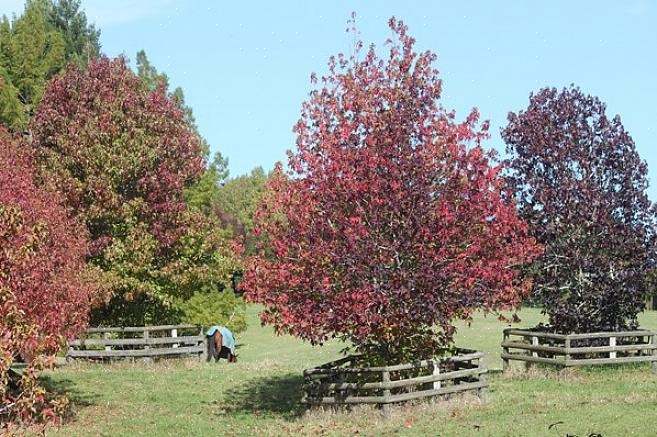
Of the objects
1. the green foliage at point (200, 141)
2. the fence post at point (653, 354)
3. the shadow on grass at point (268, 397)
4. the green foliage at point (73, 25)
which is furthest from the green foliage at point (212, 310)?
the green foliage at point (73, 25)

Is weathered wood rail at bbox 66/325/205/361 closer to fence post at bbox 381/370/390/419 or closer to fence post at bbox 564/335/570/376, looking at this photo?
fence post at bbox 564/335/570/376

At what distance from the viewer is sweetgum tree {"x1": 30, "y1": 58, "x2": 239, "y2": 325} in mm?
26719

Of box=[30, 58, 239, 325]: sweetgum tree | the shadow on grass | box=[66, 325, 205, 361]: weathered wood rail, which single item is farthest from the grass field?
box=[30, 58, 239, 325]: sweetgum tree

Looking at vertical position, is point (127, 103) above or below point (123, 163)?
above

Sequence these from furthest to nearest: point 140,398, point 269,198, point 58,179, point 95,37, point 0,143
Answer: point 95,37 < point 58,179 < point 140,398 < point 0,143 < point 269,198

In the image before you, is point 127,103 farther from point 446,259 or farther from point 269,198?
point 446,259

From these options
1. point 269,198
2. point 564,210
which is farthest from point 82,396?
point 564,210

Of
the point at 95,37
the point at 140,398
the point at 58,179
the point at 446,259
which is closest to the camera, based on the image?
the point at 446,259

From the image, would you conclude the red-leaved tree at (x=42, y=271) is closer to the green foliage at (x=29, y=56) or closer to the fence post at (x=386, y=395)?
the fence post at (x=386, y=395)

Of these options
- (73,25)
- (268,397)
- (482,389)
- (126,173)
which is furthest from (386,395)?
(73,25)

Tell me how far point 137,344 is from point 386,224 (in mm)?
15304

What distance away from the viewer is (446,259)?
15938mm

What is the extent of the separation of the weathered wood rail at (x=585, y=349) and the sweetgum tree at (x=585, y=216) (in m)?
0.49

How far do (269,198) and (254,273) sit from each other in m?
1.64
